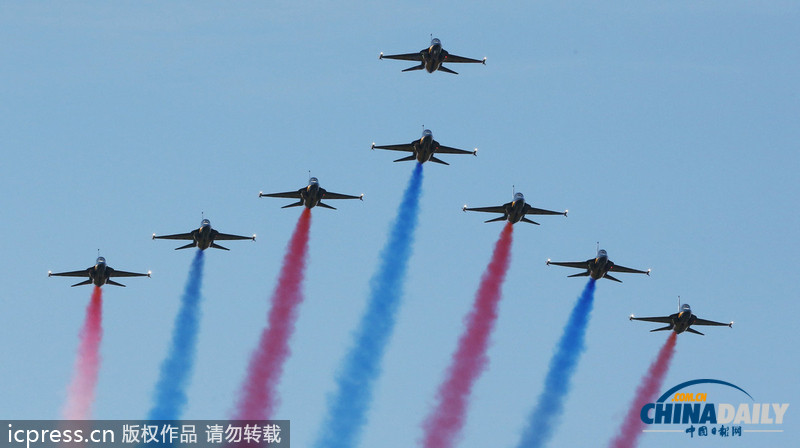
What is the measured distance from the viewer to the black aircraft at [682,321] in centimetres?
15488

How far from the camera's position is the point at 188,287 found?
15425 cm

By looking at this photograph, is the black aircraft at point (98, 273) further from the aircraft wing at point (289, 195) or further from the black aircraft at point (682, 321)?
the black aircraft at point (682, 321)

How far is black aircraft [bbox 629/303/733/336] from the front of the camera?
508 ft

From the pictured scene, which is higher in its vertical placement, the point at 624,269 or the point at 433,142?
the point at 433,142

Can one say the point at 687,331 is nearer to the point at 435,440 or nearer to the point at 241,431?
the point at 435,440

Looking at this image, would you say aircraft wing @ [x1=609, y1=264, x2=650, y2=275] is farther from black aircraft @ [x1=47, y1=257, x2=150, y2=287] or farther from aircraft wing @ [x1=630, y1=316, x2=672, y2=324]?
black aircraft @ [x1=47, y1=257, x2=150, y2=287]

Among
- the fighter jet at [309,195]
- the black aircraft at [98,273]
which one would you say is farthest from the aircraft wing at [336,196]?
the black aircraft at [98,273]

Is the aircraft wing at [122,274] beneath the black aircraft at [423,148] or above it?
beneath

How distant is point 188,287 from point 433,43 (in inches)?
1285

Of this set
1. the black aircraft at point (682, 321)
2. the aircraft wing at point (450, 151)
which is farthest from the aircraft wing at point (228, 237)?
the black aircraft at point (682, 321)

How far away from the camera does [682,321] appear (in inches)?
6107

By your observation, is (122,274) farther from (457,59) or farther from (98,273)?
(457,59)

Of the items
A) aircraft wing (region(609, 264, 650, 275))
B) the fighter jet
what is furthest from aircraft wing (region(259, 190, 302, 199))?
aircraft wing (region(609, 264, 650, 275))

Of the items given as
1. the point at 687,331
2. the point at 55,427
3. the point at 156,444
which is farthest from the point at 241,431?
the point at 687,331
